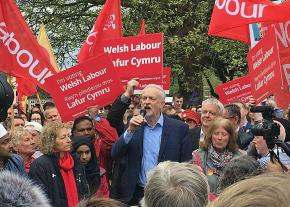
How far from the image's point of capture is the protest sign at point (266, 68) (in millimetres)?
6402

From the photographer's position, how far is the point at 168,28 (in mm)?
18672

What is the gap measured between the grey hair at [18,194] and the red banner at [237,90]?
792 centimetres

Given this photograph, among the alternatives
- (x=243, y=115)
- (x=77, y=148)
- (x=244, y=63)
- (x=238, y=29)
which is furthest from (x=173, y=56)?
(x=77, y=148)

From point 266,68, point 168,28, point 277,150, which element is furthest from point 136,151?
point 168,28

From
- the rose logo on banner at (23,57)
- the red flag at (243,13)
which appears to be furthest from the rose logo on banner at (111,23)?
the red flag at (243,13)

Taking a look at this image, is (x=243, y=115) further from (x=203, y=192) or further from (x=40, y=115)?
(x=203, y=192)

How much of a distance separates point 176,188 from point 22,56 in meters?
5.85

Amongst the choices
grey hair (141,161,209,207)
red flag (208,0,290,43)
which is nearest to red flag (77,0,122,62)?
red flag (208,0,290,43)

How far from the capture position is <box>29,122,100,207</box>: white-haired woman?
5.06 metres

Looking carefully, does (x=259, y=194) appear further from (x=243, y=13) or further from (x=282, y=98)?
(x=243, y=13)

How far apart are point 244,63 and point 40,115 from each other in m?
10.6

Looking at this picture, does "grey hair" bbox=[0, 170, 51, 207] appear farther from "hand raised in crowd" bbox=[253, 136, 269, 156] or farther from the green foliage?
the green foliage

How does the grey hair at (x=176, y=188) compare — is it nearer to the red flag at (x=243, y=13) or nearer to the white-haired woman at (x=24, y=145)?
the white-haired woman at (x=24, y=145)

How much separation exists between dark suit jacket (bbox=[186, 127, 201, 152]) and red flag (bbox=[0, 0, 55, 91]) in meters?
2.41
